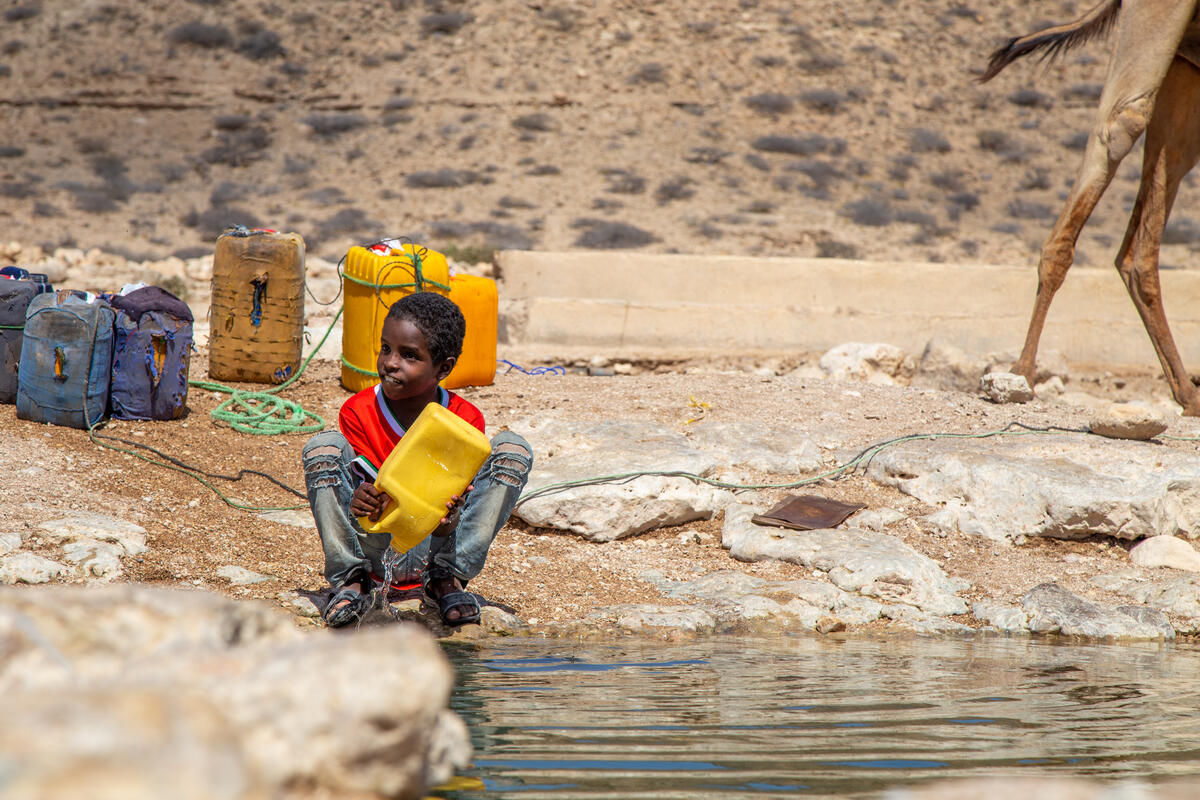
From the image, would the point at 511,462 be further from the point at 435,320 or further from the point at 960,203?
the point at 960,203

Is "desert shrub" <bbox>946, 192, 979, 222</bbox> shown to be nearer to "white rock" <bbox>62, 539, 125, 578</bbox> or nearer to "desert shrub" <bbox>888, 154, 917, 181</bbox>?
"desert shrub" <bbox>888, 154, 917, 181</bbox>

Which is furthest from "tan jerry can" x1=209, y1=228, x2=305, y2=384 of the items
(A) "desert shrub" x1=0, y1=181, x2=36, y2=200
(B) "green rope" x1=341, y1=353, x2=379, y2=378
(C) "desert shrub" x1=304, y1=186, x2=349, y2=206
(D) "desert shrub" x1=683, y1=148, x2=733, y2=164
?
(A) "desert shrub" x1=0, y1=181, x2=36, y2=200

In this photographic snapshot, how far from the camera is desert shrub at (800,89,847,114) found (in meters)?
22.0

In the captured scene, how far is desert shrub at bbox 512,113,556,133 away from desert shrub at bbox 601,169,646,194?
182 cm

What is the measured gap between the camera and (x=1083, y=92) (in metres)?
22.5

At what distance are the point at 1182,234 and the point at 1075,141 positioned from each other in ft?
13.2

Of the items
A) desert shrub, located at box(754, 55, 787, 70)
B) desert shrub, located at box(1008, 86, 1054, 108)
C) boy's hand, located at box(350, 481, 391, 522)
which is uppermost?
desert shrub, located at box(754, 55, 787, 70)

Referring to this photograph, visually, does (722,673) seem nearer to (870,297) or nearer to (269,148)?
(870,297)

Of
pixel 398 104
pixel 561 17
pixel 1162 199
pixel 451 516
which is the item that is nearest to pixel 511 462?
pixel 451 516

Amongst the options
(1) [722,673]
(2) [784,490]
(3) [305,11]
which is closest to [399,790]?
(1) [722,673]

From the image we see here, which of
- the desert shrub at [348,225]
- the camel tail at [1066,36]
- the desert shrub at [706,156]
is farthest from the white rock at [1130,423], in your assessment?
the desert shrub at [706,156]

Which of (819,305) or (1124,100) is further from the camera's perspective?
(819,305)

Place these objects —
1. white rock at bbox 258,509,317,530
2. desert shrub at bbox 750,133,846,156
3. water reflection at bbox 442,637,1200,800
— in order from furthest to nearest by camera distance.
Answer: desert shrub at bbox 750,133,846,156 → white rock at bbox 258,509,317,530 → water reflection at bbox 442,637,1200,800

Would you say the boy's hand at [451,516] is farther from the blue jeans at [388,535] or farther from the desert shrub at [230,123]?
the desert shrub at [230,123]
